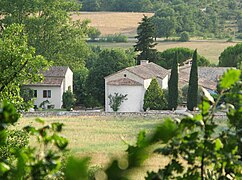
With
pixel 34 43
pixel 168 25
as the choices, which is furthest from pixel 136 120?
pixel 168 25

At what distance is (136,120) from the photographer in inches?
1272

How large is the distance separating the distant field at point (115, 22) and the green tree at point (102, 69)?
23762 millimetres

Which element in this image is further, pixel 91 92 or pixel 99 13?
pixel 99 13

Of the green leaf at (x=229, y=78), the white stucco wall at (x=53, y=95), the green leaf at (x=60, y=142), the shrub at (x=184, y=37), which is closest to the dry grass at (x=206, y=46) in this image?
the shrub at (x=184, y=37)

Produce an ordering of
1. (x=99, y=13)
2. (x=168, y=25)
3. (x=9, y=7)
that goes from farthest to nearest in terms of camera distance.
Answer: (x=99, y=13)
(x=168, y=25)
(x=9, y=7)

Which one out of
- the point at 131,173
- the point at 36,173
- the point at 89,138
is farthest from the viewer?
the point at 89,138

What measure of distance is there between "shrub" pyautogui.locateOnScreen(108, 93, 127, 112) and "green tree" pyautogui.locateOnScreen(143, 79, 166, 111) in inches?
48.4

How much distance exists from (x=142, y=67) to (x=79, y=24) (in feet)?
32.1

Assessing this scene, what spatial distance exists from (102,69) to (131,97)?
135 inches

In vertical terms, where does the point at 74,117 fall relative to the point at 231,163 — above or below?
below

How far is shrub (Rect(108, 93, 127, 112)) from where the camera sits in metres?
36.4

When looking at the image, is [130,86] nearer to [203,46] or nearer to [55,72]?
[55,72]

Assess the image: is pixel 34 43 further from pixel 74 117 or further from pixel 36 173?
pixel 36 173

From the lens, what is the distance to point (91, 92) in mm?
39062
